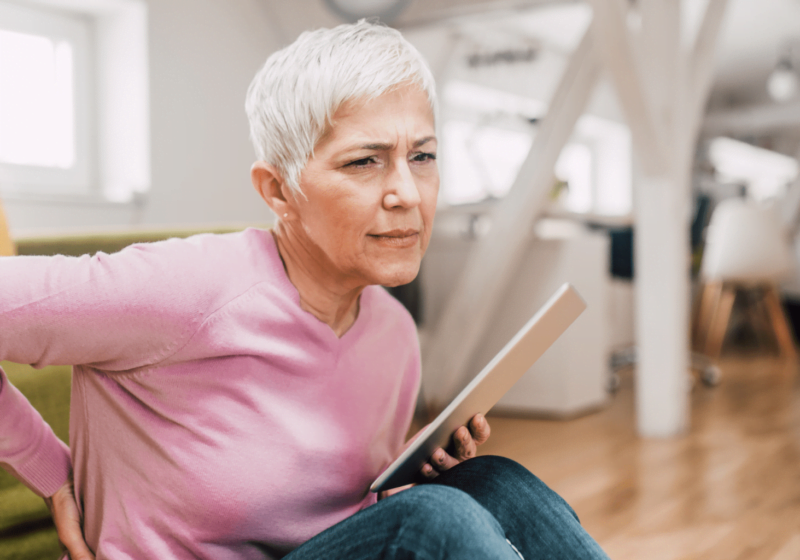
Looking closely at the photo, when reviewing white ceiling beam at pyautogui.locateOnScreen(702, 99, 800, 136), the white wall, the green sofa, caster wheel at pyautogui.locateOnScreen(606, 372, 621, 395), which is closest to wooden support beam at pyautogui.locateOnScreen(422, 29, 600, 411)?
caster wheel at pyautogui.locateOnScreen(606, 372, 621, 395)

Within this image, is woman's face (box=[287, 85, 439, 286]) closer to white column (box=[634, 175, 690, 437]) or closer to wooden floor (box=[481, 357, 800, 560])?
wooden floor (box=[481, 357, 800, 560])

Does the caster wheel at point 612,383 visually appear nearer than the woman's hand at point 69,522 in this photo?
No

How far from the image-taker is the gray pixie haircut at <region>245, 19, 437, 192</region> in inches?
28.0

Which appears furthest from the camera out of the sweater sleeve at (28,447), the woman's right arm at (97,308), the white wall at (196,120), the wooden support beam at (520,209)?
the white wall at (196,120)

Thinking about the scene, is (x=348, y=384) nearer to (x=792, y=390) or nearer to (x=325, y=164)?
(x=325, y=164)

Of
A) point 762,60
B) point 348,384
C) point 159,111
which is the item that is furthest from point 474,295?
point 762,60

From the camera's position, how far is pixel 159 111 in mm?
3363

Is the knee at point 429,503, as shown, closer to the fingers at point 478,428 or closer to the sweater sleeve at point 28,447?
the fingers at point 478,428

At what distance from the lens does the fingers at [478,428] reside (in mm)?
772

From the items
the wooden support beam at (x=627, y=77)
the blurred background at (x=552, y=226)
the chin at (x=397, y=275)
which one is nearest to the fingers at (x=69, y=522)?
the chin at (x=397, y=275)

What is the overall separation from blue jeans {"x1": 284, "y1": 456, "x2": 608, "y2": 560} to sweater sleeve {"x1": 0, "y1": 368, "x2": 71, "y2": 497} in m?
0.28

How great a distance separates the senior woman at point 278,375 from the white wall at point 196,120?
8.43 feet

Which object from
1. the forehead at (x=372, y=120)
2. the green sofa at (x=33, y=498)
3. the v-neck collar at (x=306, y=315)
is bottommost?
the green sofa at (x=33, y=498)

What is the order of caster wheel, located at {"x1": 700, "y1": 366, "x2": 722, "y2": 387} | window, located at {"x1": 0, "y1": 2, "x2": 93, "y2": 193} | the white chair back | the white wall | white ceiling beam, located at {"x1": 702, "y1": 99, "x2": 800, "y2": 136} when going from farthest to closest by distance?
white ceiling beam, located at {"x1": 702, "y1": 99, "x2": 800, "y2": 136} < the white chair back < caster wheel, located at {"x1": 700, "y1": 366, "x2": 722, "y2": 387} < the white wall < window, located at {"x1": 0, "y1": 2, "x2": 93, "y2": 193}
